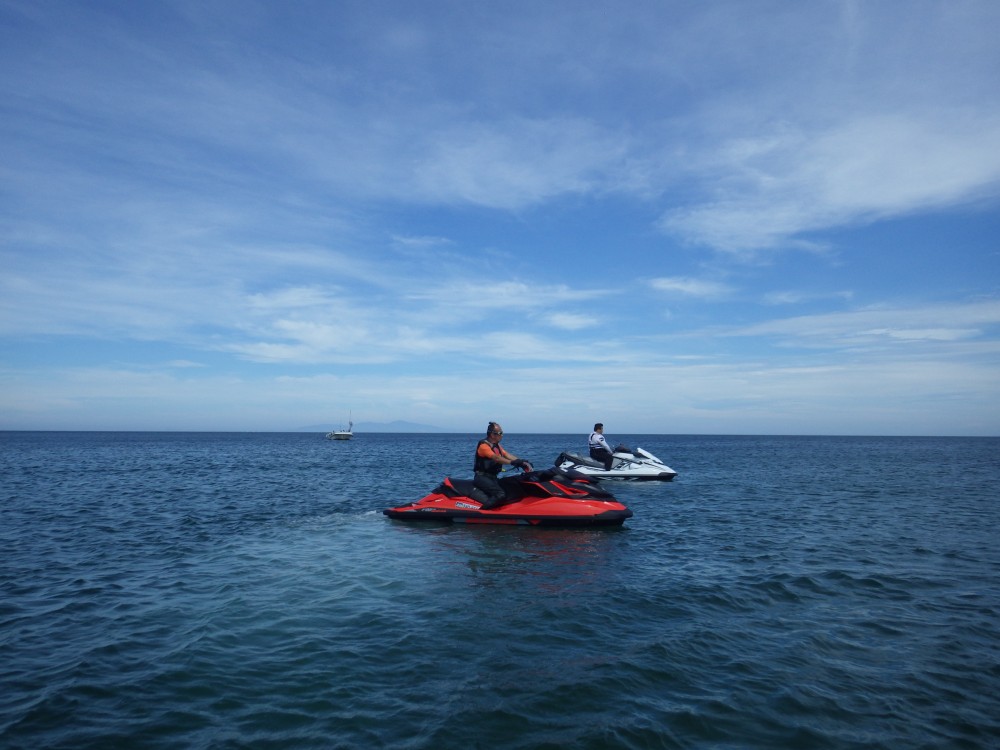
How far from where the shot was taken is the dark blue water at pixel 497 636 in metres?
5.80

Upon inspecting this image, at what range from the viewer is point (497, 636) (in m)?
8.16

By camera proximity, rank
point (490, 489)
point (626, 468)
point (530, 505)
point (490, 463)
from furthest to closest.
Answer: point (626, 468), point (490, 489), point (490, 463), point (530, 505)

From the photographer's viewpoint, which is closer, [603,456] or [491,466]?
[491,466]

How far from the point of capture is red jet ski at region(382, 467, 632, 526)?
16391 mm

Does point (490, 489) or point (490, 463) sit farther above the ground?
point (490, 463)

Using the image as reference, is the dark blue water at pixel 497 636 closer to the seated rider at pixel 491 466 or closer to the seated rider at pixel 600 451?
the seated rider at pixel 491 466

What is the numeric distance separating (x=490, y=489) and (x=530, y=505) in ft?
4.26

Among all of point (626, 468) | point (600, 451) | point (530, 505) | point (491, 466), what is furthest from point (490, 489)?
point (626, 468)

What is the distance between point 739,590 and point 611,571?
247cm

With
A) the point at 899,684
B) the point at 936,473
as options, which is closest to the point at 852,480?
the point at 936,473

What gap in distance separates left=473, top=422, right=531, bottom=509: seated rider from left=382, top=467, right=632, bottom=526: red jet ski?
158 millimetres

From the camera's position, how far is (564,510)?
16438mm

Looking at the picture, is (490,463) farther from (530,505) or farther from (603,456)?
(603,456)

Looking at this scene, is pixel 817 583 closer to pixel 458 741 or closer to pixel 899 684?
pixel 899 684
